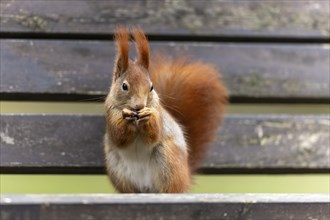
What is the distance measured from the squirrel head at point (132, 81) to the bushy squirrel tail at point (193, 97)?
14 centimetres

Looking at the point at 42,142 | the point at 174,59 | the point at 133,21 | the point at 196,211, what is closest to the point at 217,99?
the point at 174,59

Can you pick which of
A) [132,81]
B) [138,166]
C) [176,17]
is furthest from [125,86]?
[176,17]

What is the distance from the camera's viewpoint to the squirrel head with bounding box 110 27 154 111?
156 centimetres

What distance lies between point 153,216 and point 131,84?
635mm

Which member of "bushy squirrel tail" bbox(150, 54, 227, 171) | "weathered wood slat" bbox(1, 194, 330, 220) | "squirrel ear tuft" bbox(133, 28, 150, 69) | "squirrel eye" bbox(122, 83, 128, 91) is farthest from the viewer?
"bushy squirrel tail" bbox(150, 54, 227, 171)

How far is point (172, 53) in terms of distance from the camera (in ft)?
5.92

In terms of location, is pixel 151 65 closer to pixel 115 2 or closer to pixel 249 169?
pixel 115 2

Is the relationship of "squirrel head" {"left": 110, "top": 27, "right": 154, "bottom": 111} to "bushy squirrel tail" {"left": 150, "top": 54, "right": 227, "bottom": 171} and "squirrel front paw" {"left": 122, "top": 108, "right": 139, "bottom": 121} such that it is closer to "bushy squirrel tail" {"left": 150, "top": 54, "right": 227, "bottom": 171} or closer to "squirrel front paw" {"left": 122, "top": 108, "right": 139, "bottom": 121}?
"squirrel front paw" {"left": 122, "top": 108, "right": 139, "bottom": 121}

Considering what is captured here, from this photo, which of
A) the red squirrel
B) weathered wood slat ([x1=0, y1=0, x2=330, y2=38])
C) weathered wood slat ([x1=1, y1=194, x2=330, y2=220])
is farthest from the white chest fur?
weathered wood slat ([x1=1, y1=194, x2=330, y2=220])

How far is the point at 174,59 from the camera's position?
5.90ft

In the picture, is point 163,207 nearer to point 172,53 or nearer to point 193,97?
point 193,97

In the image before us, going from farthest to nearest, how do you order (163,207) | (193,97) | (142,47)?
1. (193,97)
2. (142,47)
3. (163,207)

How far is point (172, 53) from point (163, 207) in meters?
0.87

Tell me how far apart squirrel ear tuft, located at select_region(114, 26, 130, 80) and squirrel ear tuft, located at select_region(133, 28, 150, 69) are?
0.02m
